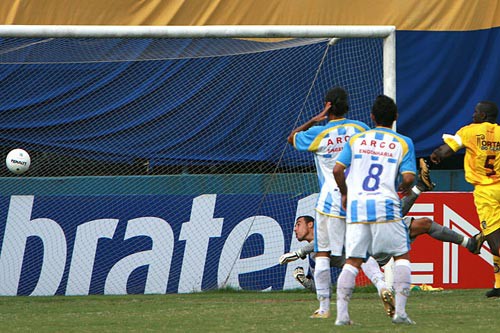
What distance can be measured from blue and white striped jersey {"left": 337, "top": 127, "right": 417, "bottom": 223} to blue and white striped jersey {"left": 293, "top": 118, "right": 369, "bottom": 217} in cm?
82

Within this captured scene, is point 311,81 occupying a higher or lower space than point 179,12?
lower

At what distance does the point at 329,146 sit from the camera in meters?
8.63

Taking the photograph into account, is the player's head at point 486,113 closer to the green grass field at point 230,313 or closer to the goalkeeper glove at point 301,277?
the green grass field at point 230,313

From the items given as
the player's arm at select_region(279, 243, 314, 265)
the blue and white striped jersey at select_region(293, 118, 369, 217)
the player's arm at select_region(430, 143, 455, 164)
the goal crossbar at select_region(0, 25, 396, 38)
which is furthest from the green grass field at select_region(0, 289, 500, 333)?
the goal crossbar at select_region(0, 25, 396, 38)

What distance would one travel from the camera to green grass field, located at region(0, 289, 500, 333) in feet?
25.4

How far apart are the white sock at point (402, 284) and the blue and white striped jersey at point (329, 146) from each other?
3.22 ft

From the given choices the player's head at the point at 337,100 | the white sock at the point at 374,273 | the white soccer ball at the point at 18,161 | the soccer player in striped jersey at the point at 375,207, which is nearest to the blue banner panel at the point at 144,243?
the white soccer ball at the point at 18,161

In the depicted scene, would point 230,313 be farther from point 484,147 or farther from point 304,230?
point 484,147

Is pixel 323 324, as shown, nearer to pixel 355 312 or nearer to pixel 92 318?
pixel 355 312

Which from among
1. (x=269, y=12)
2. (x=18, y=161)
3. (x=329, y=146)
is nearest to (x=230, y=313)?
(x=329, y=146)

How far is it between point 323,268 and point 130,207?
4554 millimetres

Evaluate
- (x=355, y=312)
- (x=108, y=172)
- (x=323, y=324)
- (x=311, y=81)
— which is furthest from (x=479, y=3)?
(x=323, y=324)

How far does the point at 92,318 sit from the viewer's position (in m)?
8.84

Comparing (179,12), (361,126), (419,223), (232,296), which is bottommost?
(232,296)
